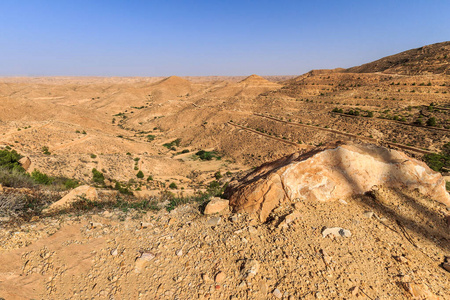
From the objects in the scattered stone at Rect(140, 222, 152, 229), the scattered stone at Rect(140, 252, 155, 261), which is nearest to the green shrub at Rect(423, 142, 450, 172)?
the scattered stone at Rect(140, 222, 152, 229)

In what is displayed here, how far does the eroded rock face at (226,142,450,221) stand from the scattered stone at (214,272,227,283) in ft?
5.93

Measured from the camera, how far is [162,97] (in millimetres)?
62344

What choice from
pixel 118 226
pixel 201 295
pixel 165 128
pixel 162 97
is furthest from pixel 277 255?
pixel 162 97

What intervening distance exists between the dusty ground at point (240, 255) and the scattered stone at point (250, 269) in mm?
30

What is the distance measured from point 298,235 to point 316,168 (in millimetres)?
2096

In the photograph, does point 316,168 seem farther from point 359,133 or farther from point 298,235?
point 359,133

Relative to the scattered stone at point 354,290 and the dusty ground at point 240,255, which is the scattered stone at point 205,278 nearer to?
the dusty ground at point 240,255

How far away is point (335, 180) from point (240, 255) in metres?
3.24

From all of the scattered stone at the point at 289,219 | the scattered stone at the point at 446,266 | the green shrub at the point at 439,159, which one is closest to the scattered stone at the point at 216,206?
the scattered stone at the point at 289,219

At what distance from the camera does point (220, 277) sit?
395 centimetres

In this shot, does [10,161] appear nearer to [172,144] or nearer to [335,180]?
[172,144]

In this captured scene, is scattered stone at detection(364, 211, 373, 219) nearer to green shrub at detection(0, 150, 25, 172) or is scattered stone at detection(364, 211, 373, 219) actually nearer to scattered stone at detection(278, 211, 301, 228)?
scattered stone at detection(278, 211, 301, 228)

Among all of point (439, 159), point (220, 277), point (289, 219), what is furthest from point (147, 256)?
point (439, 159)

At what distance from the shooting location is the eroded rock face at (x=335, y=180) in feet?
18.4
